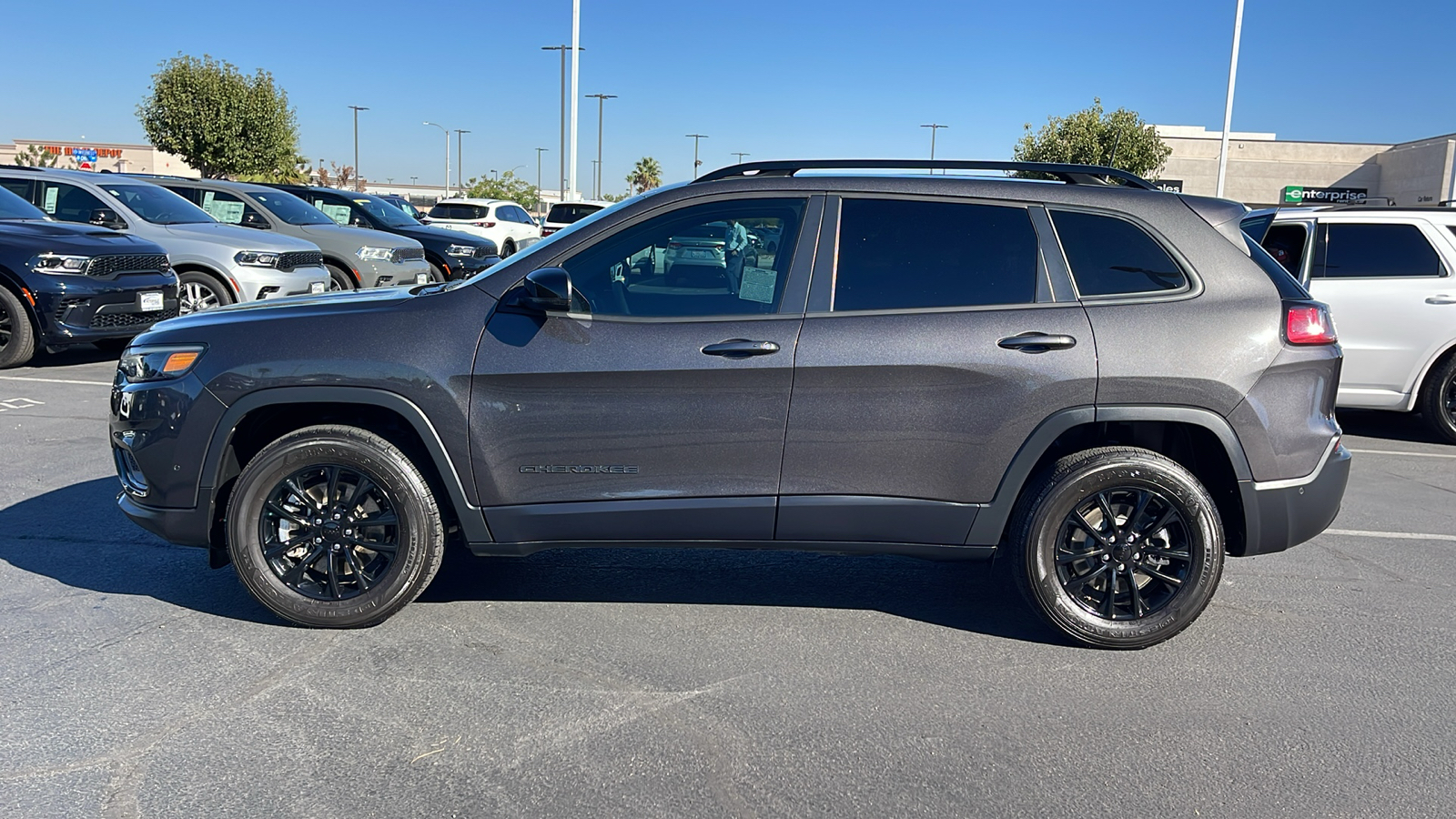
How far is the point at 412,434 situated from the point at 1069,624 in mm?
2622

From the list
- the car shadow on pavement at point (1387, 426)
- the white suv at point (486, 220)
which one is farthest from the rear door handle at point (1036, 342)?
the white suv at point (486, 220)

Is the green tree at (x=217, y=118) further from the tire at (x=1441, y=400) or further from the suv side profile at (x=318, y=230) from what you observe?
the tire at (x=1441, y=400)

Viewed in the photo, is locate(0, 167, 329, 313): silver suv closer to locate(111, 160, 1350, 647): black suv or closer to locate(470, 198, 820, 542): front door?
locate(111, 160, 1350, 647): black suv

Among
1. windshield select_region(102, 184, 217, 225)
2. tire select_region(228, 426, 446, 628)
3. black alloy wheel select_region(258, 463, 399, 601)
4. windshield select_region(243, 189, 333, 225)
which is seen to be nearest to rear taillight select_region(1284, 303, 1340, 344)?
tire select_region(228, 426, 446, 628)

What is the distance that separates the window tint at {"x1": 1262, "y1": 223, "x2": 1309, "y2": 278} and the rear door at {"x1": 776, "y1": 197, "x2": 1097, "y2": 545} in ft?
17.7

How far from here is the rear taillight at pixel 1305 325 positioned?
400 centimetres

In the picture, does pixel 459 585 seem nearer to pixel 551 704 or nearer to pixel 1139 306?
pixel 551 704

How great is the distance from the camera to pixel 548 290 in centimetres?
383

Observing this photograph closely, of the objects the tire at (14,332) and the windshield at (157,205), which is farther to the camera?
the windshield at (157,205)

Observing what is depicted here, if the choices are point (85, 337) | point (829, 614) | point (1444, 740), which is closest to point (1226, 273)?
point (1444, 740)

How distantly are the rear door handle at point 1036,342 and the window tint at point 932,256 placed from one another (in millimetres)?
154

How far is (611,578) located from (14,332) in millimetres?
7844

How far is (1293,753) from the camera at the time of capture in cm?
334

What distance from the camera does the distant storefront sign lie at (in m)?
44.2
